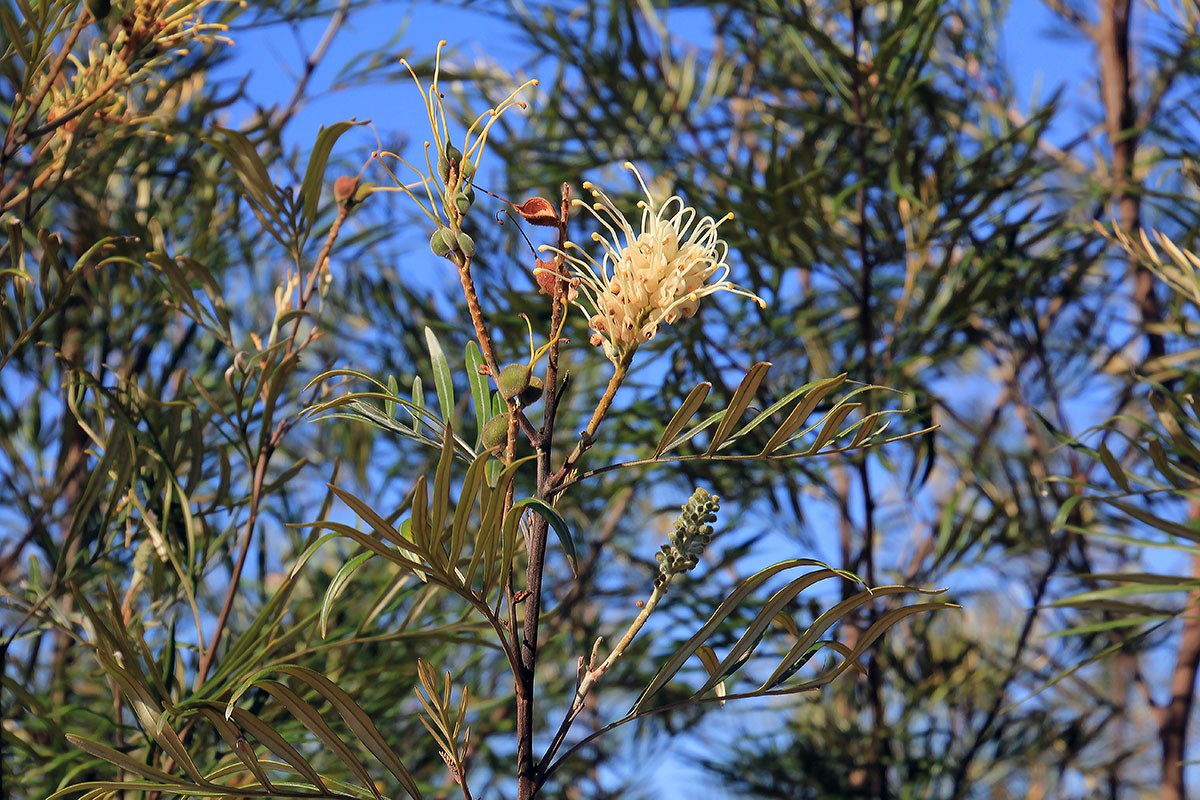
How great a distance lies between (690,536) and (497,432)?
0.07 m

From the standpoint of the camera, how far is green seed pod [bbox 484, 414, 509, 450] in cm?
32

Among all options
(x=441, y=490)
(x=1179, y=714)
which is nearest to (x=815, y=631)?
(x=441, y=490)

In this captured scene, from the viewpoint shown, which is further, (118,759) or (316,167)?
(316,167)

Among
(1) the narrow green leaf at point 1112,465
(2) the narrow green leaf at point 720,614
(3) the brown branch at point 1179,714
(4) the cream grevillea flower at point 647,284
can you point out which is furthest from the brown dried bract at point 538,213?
(3) the brown branch at point 1179,714

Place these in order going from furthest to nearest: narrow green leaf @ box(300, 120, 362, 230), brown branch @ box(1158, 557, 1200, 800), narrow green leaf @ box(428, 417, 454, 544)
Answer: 1. brown branch @ box(1158, 557, 1200, 800)
2. narrow green leaf @ box(300, 120, 362, 230)
3. narrow green leaf @ box(428, 417, 454, 544)

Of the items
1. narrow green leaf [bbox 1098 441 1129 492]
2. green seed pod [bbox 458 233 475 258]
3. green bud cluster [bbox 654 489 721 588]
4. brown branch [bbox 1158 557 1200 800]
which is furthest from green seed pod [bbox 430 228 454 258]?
brown branch [bbox 1158 557 1200 800]

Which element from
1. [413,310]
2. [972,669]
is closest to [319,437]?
[413,310]

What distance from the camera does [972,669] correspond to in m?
0.96

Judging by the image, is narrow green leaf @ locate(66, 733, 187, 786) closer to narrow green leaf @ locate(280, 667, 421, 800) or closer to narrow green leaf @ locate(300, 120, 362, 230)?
narrow green leaf @ locate(280, 667, 421, 800)

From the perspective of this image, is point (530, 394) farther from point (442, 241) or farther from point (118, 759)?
point (118, 759)

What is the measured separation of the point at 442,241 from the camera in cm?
34

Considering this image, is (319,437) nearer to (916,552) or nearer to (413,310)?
(413,310)

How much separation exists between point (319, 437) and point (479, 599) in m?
1.00

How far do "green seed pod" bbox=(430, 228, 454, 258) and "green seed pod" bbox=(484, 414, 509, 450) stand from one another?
62 millimetres
